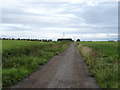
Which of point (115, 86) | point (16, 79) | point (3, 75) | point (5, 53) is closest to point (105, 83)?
point (115, 86)

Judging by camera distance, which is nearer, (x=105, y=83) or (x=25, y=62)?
(x=105, y=83)

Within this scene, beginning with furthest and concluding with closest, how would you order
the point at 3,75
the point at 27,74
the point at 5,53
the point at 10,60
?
the point at 5,53 < the point at 10,60 < the point at 27,74 < the point at 3,75

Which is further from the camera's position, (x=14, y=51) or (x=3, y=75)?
(x=14, y=51)

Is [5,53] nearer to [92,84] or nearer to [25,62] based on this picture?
[25,62]

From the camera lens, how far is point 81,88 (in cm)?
886

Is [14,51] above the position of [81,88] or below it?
above

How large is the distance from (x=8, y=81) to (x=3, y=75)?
116 centimetres

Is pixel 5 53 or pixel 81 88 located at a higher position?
pixel 5 53

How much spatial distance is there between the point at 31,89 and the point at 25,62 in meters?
6.80

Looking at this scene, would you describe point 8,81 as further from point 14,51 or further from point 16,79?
point 14,51

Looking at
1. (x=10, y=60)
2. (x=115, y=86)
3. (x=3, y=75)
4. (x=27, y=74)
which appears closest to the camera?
(x=115, y=86)

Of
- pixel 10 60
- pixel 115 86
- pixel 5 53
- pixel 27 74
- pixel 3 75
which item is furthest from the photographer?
pixel 5 53

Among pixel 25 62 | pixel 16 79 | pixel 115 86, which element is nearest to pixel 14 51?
pixel 25 62

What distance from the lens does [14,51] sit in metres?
18.0
